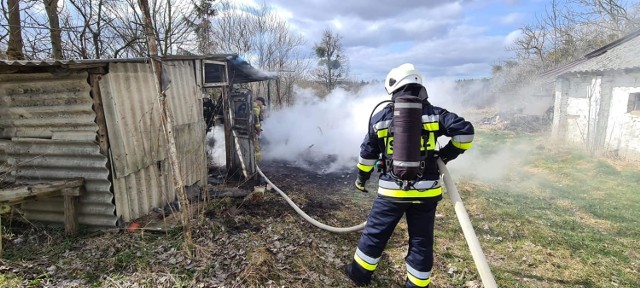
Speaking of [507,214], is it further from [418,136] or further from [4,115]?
[4,115]

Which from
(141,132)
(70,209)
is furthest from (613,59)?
(70,209)

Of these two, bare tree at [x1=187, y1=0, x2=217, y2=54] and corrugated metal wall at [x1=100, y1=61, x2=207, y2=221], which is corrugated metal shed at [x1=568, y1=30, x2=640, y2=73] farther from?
bare tree at [x1=187, y1=0, x2=217, y2=54]

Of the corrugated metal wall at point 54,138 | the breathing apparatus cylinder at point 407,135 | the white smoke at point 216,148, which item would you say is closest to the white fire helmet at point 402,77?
the breathing apparatus cylinder at point 407,135

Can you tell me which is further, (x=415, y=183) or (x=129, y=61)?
(x=129, y=61)

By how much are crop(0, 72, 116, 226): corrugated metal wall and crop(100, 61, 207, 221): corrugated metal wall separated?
0.72 feet

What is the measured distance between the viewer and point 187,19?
57.3 ft

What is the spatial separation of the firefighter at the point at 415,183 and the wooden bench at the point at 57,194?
3944 millimetres

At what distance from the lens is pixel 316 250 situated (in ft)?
14.6

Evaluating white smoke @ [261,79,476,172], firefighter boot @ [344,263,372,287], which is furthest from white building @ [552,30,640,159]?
firefighter boot @ [344,263,372,287]

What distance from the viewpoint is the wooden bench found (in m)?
4.06

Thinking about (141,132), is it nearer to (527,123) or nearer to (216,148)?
(216,148)

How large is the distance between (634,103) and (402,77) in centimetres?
1281

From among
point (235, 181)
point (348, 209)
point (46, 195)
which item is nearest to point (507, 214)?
point (348, 209)

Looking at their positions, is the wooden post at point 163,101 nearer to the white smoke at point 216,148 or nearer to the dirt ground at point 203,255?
the dirt ground at point 203,255
